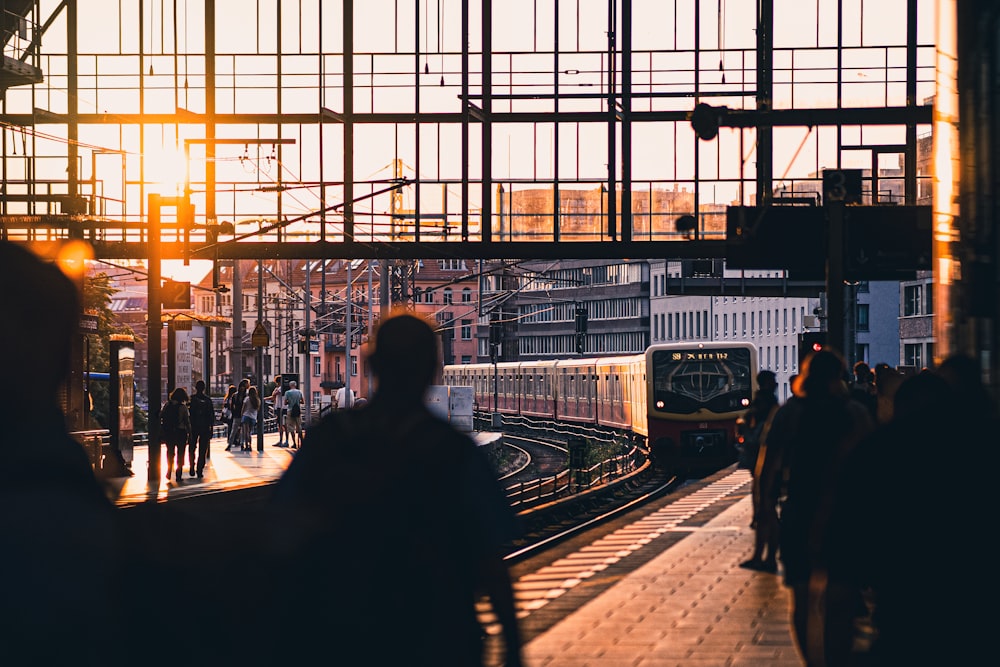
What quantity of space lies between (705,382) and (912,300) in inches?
1615

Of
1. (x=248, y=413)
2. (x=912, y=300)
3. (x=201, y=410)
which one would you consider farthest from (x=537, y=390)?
(x=201, y=410)

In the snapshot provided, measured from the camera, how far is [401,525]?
3.53m

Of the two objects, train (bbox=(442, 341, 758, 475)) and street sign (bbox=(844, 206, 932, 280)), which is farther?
train (bbox=(442, 341, 758, 475))

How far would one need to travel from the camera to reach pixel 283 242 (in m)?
33.8

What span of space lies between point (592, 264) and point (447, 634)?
145m

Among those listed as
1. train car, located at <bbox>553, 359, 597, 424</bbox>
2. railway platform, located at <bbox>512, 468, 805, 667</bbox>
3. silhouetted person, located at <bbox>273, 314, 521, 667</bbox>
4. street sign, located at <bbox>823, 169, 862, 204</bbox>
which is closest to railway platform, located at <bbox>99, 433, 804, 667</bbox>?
railway platform, located at <bbox>512, 468, 805, 667</bbox>

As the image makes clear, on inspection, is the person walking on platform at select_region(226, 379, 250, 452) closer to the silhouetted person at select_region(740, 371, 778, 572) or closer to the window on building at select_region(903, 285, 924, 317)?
the silhouetted person at select_region(740, 371, 778, 572)

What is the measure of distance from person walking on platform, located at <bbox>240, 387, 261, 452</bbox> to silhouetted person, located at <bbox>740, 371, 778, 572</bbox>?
23.8 m

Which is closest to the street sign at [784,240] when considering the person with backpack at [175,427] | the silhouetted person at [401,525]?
the silhouetted person at [401,525]

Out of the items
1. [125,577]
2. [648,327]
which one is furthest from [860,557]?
[648,327]

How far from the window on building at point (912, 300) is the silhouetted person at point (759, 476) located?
59896 mm

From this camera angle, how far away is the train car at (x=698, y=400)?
39.8 m

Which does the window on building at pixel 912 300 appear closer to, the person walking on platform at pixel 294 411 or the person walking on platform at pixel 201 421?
the person walking on platform at pixel 294 411

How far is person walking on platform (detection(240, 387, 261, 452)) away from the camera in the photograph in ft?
137
